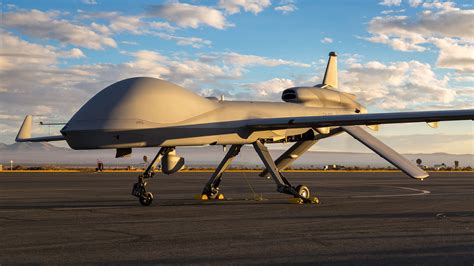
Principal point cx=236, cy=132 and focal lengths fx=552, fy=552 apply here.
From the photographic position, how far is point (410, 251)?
9430 mm

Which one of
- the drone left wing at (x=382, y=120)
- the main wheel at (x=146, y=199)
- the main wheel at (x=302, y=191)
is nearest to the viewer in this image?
the drone left wing at (x=382, y=120)

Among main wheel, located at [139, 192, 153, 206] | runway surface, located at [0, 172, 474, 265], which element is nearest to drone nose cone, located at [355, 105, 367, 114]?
runway surface, located at [0, 172, 474, 265]

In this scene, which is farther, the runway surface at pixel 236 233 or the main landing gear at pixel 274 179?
the main landing gear at pixel 274 179

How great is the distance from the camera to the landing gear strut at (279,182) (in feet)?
62.3

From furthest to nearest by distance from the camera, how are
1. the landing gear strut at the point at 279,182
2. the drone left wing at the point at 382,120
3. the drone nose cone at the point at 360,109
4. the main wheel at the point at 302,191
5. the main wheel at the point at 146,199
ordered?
1. the drone nose cone at the point at 360,109
2. the main wheel at the point at 302,191
3. the landing gear strut at the point at 279,182
4. the main wheel at the point at 146,199
5. the drone left wing at the point at 382,120

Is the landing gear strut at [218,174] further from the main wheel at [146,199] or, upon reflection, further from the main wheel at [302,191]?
the main wheel at [146,199]

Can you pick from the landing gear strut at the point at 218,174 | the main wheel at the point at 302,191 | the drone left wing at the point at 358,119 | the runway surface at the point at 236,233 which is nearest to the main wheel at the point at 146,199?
the runway surface at the point at 236,233

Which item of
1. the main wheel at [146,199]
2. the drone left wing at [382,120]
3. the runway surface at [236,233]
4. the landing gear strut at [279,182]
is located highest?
the drone left wing at [382,120]

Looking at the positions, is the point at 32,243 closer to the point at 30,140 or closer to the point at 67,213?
the point at 67,213

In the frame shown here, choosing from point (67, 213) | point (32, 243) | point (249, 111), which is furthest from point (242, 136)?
point (32, 243)

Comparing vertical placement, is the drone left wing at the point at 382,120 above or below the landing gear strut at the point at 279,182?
above

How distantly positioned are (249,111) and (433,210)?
6.82 meters

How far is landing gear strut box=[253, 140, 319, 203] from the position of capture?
18984mm

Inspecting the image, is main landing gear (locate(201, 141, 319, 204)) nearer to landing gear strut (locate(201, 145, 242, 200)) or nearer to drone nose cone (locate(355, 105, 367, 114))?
landing gear strut (locate(201, 145, 242, 200))
